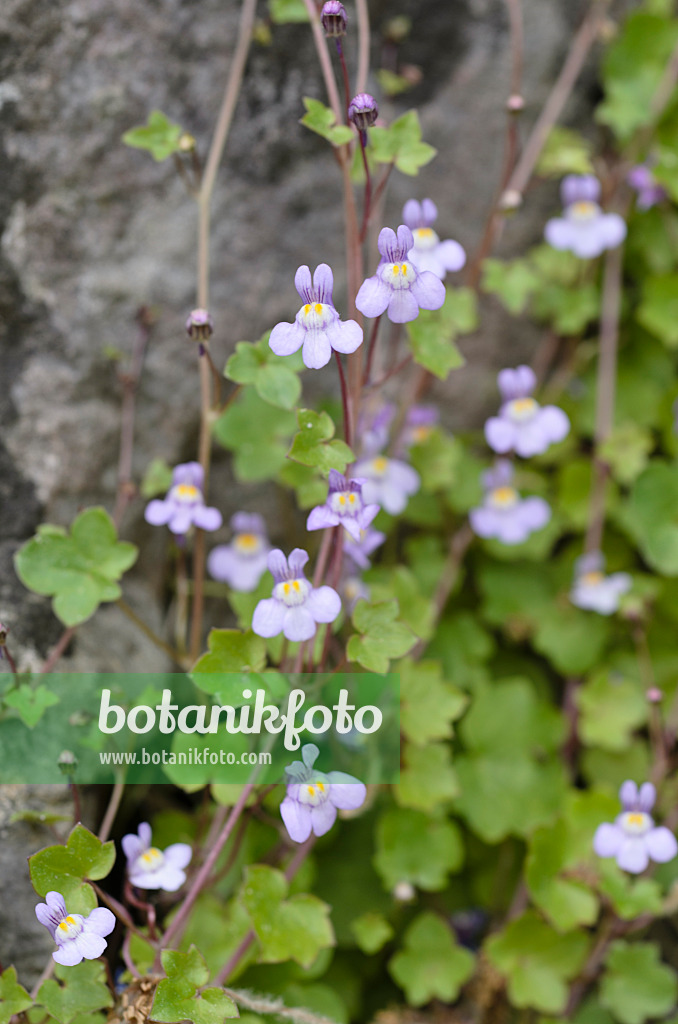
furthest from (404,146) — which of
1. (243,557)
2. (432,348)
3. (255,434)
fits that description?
(243,557)

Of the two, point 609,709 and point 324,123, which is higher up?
point 324,123

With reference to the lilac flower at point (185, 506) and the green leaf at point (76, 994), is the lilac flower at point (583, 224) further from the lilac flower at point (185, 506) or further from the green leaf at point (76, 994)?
the green leaf at point (76, 994)

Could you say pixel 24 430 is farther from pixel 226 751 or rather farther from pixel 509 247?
pixel 509 247

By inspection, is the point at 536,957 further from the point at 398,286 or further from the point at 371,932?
Answer: the point at 398,286

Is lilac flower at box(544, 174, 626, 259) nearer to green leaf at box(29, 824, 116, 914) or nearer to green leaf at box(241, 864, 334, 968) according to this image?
green leaf at box(241, 864, 334, 968)

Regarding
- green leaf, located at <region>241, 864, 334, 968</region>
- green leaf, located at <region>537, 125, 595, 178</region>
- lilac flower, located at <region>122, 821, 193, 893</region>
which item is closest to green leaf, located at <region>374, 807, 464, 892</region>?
green leaf, located at <region>241, 864, 334, 968</region>

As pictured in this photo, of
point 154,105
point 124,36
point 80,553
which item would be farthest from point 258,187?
point 80,553
